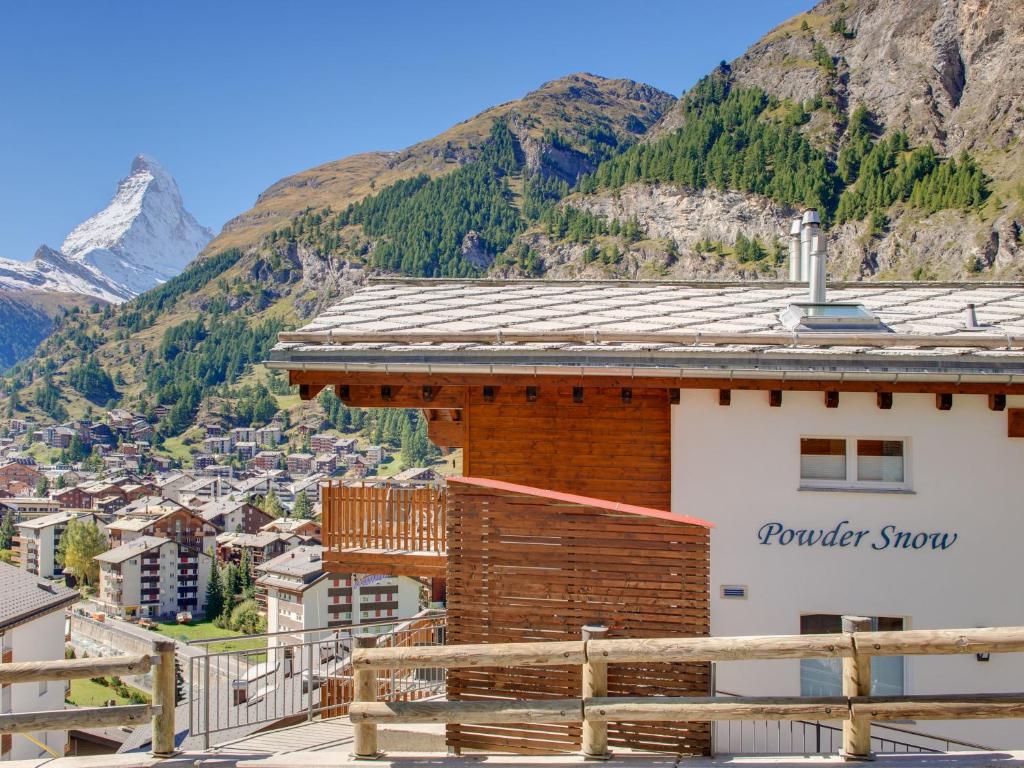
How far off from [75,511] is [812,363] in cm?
16570

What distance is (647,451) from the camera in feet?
28.6

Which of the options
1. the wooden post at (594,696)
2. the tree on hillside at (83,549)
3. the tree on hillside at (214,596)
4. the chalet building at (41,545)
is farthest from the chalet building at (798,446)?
the chalet building at (41,545)

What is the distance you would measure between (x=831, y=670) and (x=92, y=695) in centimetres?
7571

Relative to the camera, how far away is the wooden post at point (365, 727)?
6.26 m

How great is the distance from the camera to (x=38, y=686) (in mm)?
29484

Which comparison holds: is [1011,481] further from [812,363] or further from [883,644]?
[883,644]

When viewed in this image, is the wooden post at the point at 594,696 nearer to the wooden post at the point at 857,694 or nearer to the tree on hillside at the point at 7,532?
the wooden post at the point at 857,694

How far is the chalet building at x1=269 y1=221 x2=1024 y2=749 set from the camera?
8.12 meters

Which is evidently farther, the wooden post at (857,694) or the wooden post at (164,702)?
the wooden post at (164,702)

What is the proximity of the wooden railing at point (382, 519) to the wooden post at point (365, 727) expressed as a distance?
148 inches

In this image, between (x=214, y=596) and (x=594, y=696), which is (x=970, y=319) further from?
(x=214, y=596)

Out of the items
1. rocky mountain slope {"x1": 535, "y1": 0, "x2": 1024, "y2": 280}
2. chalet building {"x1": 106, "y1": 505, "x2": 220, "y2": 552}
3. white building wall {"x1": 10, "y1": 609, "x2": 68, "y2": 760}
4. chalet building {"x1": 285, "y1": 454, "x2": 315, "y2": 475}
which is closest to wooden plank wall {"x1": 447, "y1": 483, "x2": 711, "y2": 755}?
white building wall {"x1": 10, "y1": 609, "x2": 68, "y2": 760}

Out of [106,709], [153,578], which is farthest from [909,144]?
[106,709]

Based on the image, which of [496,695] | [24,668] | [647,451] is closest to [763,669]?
[647,451]
